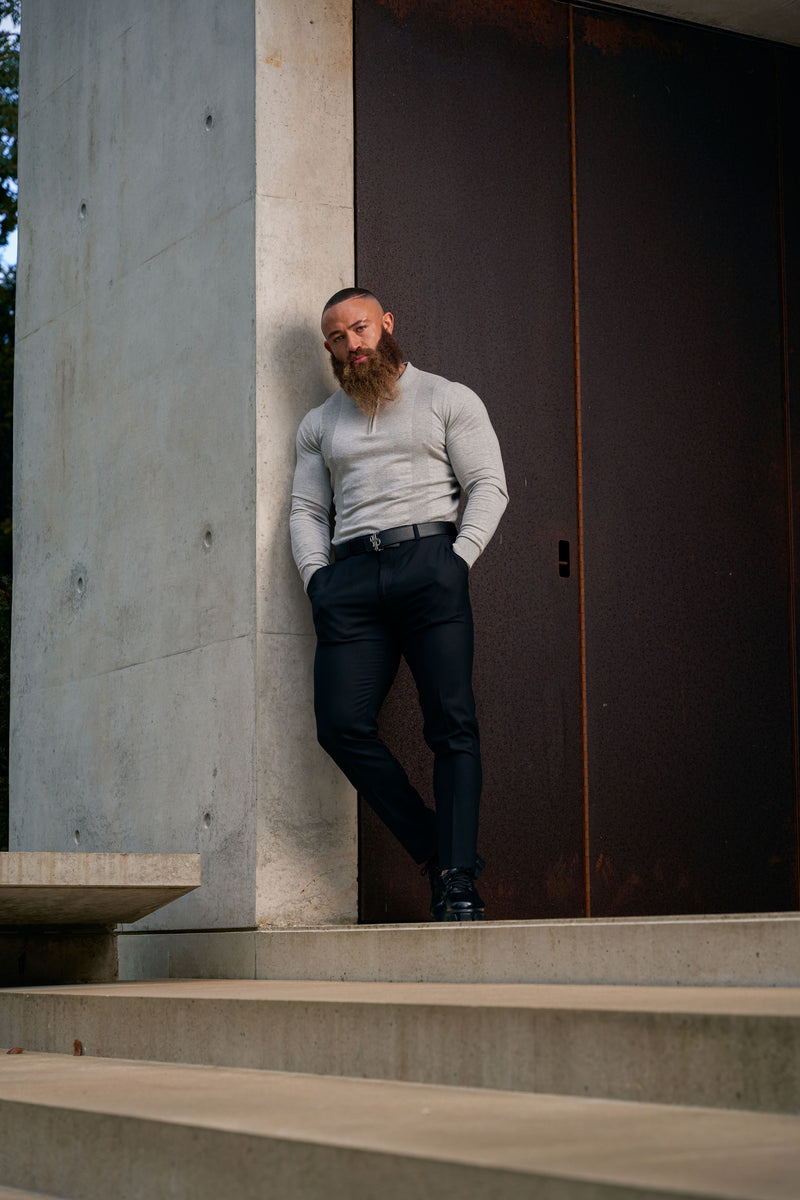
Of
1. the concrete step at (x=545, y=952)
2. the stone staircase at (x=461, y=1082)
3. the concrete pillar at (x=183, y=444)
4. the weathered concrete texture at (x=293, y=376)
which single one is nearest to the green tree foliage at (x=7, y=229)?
the concrete pillar at (x=183, y=444)

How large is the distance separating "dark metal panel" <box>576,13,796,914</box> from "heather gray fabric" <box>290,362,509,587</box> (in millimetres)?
1138

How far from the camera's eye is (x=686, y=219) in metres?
6.73

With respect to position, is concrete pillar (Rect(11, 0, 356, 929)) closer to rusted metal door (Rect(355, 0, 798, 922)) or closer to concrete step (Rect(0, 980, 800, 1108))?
rusted metal door (Rect(355, 0, 798, 922))

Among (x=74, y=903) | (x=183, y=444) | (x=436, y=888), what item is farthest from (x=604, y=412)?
(x=74, y=903)

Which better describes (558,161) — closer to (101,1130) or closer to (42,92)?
(42,92)

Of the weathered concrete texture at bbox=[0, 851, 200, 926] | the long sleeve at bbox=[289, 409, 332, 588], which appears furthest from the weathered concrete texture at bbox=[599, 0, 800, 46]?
the weathered concrete texture at bbox=[0, 851, 200, 926]

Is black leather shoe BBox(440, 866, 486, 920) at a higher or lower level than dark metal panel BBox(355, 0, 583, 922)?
lower

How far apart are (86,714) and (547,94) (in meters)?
3.14

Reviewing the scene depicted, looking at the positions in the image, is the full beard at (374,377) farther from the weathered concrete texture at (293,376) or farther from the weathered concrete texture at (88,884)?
the weathered concrete texture at (88,884)

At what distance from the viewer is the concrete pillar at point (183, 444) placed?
5.56 m

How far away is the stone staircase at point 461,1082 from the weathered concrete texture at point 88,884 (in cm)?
71

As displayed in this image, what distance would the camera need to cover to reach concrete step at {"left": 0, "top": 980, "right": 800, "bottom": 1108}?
7.61ft

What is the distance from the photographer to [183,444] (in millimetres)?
6117

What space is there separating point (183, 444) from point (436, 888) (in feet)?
6.88
